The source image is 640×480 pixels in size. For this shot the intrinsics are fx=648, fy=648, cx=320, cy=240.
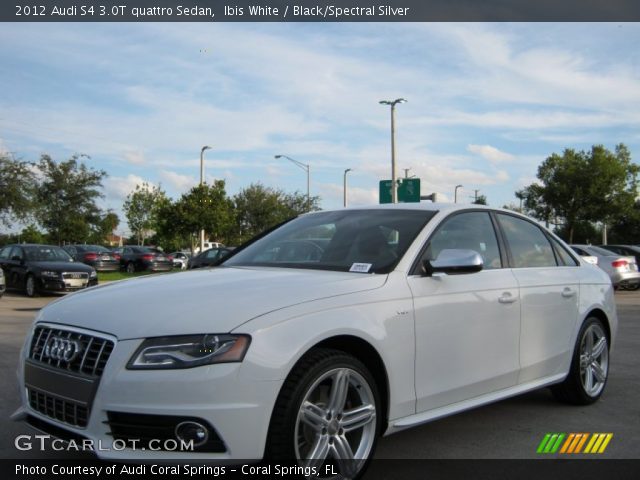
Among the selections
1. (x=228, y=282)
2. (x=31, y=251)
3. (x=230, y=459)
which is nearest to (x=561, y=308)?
(x=228, y=282)

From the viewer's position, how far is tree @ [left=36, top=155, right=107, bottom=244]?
4978 centimetres

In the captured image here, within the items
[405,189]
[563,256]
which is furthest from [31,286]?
[405,189]

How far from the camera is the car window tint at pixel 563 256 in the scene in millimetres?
5434

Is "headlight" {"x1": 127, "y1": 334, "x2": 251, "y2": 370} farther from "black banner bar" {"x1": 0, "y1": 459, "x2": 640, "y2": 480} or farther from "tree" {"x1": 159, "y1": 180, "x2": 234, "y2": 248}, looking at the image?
"tree" {"x1": 159, "y1": 180, "x2": 234, "y2": 248}

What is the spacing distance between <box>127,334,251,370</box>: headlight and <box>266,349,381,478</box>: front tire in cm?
31

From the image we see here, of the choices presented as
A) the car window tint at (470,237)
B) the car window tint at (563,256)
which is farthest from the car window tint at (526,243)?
Answer: the car window tint at (470,237)

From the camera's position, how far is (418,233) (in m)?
4.14

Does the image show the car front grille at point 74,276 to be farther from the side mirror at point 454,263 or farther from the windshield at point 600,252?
the side mirror at point 454,263

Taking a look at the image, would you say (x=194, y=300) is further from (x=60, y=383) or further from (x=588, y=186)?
(x=588, y=186)

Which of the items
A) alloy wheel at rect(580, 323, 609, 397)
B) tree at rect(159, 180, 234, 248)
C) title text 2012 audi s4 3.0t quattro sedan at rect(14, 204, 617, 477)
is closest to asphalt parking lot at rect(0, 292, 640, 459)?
alloy wheel at rect(580, 323, 609, 397)

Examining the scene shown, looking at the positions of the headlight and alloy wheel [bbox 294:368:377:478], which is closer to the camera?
the headlight

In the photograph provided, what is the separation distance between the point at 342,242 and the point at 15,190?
35.4 metres

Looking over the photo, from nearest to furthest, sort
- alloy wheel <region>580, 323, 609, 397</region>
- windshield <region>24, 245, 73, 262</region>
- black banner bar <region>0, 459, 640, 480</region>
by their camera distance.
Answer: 1. black banner bar <region>0, 459, 640, 480</region>
2. alloy wheel <region>580, 323, 609, 397</region>
3. windshield <region>24, 245, 73, 262</region>

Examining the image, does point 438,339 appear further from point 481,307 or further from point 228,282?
point 228,282
